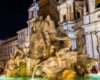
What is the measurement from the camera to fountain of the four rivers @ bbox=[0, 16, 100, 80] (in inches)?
279

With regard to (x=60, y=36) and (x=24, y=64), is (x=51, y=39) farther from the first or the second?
(x=24, y=64)

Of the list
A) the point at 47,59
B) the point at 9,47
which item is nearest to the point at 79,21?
the point at 47,59

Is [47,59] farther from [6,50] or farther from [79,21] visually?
[6,50]

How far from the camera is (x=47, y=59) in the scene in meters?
Result: 7.30

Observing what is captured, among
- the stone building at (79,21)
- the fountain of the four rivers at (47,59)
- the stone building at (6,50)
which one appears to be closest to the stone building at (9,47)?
the stone building at (6,50)

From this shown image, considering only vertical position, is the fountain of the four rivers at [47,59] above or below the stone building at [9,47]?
below

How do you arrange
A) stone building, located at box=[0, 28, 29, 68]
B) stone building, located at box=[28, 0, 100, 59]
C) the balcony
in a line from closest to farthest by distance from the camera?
stone building, located at box=[28, 0, 100, 59]
the balcony
stone building, located at box=[0, 28, 29, 68]

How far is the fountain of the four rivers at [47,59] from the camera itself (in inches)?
279

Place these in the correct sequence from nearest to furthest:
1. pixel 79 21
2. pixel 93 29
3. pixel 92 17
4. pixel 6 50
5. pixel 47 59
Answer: pixel 47 59 < pixel 93 29 < pixel 92 17 < pixel 79 21 < pixel 6 50

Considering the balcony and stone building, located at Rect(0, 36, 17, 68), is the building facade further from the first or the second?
stone building, located at Rect(0, 36, 17, 68)

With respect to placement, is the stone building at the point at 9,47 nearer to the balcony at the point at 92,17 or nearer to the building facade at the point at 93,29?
the balcony at the point at 92,17

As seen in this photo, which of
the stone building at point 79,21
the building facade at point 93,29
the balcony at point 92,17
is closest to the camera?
the stone building at point 79,21

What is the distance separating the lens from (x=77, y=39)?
23156 millimetres

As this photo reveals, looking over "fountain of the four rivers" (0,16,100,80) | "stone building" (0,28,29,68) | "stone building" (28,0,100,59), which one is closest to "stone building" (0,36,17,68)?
"stone building" (0,28,29,68)
